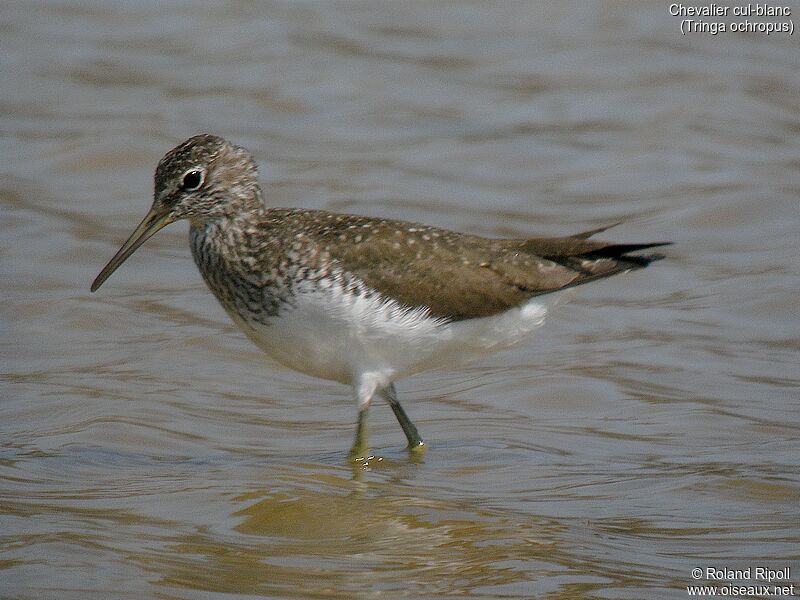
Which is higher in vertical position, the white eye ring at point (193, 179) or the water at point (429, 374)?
the white eye ring at point (193, 179)

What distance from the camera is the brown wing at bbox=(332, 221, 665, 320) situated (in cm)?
841

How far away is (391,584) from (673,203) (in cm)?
774

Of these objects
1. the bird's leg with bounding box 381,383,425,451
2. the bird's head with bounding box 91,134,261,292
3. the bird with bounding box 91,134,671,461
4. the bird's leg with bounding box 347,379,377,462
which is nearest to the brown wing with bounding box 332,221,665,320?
the bird with bounding box 91,134,671,461

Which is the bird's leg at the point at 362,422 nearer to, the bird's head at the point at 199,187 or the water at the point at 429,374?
the water at the point at 429,374

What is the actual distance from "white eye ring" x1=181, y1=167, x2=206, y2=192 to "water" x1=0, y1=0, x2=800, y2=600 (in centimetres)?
165

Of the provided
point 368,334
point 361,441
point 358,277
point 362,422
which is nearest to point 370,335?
point 368,334

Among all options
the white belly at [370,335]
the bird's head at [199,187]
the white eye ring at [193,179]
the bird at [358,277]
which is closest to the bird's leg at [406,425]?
the bird at [358,277]

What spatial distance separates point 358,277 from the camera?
8.26 metres

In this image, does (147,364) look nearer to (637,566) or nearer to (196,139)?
(196,139)

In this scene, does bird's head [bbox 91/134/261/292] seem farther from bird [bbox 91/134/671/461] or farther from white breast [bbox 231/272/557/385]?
white breast [bbox 231/272/557/385]

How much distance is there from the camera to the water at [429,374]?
725 cm

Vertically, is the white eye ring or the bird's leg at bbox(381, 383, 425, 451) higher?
the white eye ring

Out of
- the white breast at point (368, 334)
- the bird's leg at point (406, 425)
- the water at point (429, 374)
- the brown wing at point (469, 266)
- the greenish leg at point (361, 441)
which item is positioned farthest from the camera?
the bird's leg at point (406, 425)

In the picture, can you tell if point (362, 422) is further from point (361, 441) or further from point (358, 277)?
point (358, 277)
